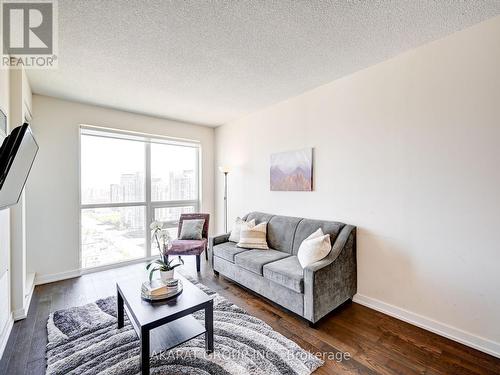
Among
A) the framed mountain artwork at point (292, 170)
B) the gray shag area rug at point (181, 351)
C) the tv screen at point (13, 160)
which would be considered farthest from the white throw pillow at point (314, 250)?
the tv screen at point (13, 160)

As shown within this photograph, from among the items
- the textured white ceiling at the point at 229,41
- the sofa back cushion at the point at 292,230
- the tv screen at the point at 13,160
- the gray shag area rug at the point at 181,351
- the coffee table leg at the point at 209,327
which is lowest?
the gray shag area rug at the point at 181,351

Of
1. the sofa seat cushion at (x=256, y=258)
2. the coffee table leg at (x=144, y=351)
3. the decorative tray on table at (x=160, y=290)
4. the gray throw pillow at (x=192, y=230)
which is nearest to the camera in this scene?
the coffee table leg at (x=144, y=351)

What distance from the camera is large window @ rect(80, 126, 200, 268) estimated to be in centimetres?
357

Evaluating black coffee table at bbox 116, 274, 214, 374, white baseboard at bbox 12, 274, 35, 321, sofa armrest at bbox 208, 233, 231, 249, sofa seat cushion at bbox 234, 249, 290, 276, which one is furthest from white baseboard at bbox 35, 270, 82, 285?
sofa seat cushion at bbox 234, 249, 290, 276

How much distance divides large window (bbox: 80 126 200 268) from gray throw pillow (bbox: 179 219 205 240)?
713 millimetres

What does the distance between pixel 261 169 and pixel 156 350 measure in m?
2.76

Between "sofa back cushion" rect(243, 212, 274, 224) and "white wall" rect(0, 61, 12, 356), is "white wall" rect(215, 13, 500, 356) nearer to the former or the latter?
"sofa back cushion" rect(243, 212, 274, 224)

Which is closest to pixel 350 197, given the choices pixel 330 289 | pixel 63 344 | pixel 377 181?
pixel 377 181

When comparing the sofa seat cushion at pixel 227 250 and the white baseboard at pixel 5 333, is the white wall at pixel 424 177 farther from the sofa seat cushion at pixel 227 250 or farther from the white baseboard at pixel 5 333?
the white baseboard at pixel 5 333

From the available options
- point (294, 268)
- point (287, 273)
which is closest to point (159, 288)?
point (287, 273)

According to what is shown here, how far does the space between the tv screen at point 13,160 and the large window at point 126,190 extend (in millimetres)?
2273

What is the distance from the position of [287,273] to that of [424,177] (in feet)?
5.13

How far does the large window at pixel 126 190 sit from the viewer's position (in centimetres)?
357

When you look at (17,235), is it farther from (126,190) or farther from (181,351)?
(181,351)
